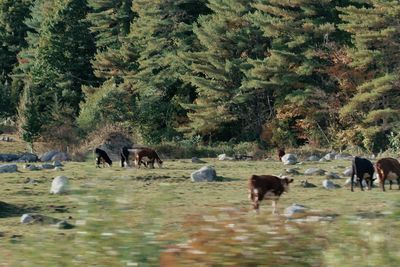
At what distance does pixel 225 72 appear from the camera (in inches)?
1693

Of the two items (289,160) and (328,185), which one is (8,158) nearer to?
(289,160)

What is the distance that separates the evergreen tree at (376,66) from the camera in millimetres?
37031

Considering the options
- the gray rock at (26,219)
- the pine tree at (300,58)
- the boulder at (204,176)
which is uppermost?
the pine tree at (300,58)

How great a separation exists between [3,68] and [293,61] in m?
36.6

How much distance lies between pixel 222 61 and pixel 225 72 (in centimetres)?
101

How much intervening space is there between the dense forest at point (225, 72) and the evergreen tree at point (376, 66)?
0.24 ft

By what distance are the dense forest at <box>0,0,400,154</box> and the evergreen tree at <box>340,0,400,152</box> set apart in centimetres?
7

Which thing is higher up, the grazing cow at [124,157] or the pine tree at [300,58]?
the pine tree at [300,58]

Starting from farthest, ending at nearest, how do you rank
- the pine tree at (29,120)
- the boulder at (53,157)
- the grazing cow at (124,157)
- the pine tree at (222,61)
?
the pine tree at (29,120) < the pine tree at (222,61) < the boulder at (53,157) < the grazing cow at (124,157)

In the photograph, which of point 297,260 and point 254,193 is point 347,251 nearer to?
point 297,260

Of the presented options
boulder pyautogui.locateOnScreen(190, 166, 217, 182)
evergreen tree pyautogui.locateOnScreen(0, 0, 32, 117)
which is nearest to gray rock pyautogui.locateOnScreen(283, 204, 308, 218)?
boulder pyautogui.locateOnScreen(190, 166, 217, 182)

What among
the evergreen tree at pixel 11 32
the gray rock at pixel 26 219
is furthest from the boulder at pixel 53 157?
the evergreen tree at pixel 11 32

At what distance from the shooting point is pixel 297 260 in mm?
5480

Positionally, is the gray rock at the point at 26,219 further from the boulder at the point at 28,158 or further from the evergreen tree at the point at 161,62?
the evergreen tree at the point at 161,62
